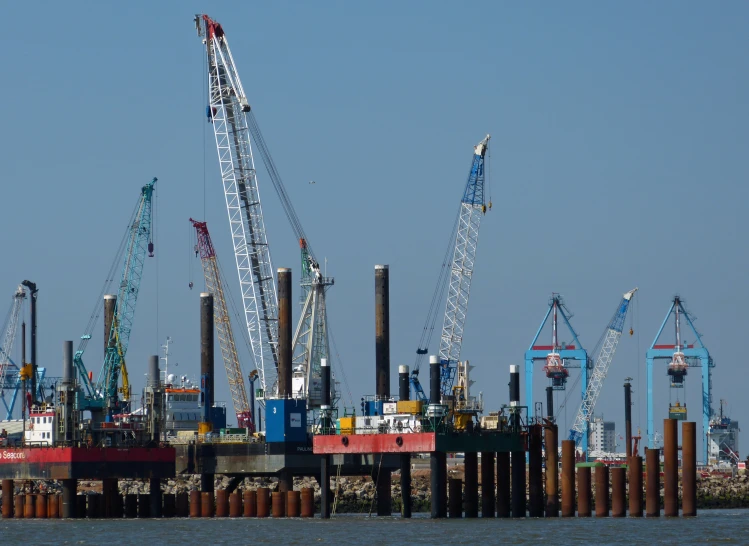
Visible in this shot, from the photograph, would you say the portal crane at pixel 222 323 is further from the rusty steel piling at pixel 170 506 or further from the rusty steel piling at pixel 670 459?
the rusty steel piling at pixel 670 459

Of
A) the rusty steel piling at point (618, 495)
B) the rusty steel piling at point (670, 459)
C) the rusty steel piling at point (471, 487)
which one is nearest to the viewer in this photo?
the rusty steel piling at point (670, 459)

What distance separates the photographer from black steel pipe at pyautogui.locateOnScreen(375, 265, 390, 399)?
132500 mm

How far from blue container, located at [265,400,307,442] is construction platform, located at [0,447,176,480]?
7432 millimetres

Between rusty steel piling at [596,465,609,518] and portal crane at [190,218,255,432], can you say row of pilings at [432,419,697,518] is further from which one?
portal crane at [190,218,255,432]

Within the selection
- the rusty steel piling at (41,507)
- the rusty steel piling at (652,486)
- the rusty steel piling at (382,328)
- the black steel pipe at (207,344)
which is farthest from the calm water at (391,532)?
the black steel pipe at (207,344)

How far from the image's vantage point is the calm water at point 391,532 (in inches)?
3366

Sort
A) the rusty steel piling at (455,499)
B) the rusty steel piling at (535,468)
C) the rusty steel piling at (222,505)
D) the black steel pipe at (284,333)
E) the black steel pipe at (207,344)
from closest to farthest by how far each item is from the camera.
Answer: the rusty steel piling at (535,468)
the rusty steel piling at (455,499)
the rusty steel piling at (222,505)
the black steel pipe at (284,333)
the black steel pipe at (207,344)

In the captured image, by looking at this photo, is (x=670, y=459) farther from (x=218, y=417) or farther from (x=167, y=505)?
(x=218, y=417)

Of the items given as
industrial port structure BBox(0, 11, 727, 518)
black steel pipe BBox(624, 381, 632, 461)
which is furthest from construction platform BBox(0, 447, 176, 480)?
black steel pipe BBox(624, 381, 632, 461)

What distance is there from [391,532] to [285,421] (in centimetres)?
2583

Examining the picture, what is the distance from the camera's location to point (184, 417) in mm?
136750

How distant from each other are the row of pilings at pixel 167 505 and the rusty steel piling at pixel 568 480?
16.2 metres

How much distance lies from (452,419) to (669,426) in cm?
1236

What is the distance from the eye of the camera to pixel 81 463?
110 metres
